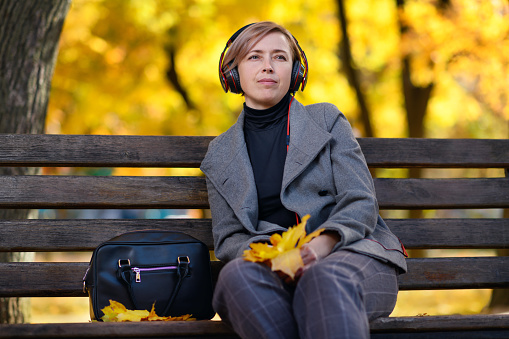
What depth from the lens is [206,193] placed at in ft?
10.7

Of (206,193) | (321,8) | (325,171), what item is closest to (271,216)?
(325,171)

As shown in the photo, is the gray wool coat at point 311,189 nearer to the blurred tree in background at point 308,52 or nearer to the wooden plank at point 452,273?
the wooden plank at point 452,273

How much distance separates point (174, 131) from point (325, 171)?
27.0 ft

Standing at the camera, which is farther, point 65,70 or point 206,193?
point 65,70

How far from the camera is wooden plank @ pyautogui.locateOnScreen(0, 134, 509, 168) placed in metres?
3.16

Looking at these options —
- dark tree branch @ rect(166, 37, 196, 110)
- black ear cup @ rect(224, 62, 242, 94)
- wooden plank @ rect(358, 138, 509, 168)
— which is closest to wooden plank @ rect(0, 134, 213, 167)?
black ear cup @ rect(224, 62, 242, 94)

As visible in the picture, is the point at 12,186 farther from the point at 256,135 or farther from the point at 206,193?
the point at 256,135

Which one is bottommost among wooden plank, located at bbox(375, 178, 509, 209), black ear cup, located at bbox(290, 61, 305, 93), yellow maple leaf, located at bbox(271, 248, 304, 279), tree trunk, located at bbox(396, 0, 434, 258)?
yellow maple leaf, located at bbox(271, 248, 304, 279)

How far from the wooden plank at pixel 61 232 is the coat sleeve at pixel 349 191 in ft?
3.04

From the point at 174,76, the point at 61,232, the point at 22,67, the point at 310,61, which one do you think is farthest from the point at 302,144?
the point at 310,61

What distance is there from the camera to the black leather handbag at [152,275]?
8.53 ft

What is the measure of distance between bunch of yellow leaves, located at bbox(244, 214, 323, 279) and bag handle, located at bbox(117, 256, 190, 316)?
53 cm

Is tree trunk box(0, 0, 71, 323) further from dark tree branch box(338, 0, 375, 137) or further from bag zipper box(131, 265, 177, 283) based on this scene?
dark tree branch box(338, 0, 375, 137)

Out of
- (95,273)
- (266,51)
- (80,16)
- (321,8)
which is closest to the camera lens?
(95,273)
